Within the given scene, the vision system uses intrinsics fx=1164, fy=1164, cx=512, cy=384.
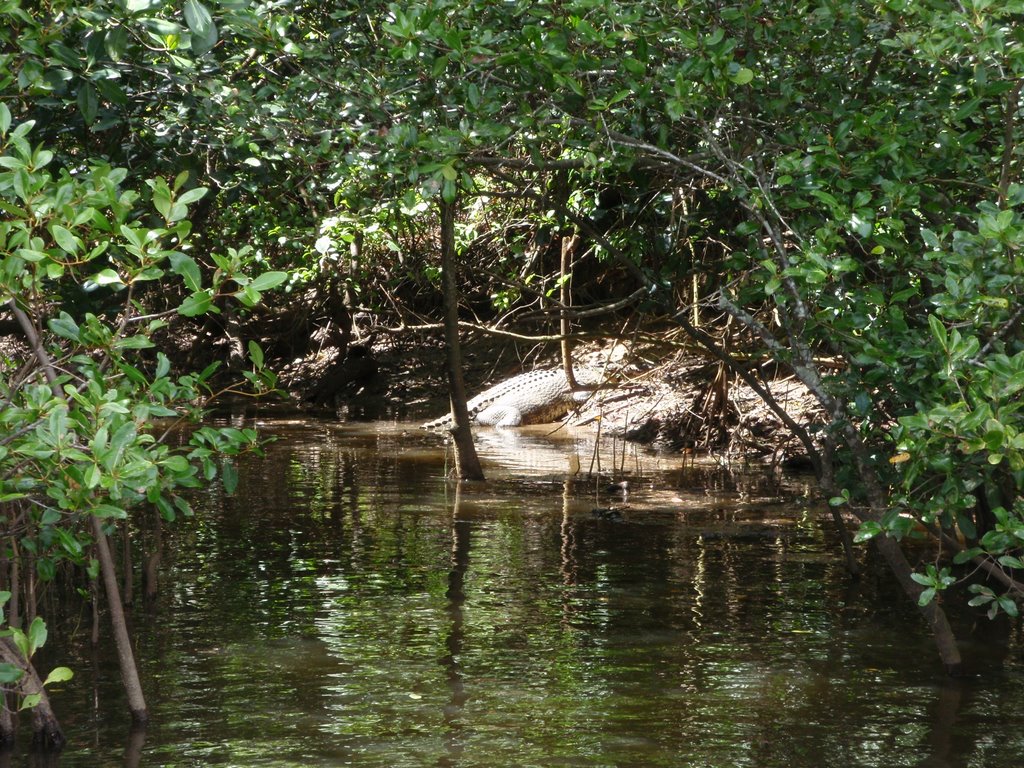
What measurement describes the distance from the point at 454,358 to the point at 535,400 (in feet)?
20.0

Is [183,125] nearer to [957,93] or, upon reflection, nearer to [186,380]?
[186,380]

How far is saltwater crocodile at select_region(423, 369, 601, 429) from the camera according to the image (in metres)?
17.2

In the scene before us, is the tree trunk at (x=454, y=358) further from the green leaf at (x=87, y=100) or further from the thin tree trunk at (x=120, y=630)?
the thin tree trunk at (x=120, y=630)

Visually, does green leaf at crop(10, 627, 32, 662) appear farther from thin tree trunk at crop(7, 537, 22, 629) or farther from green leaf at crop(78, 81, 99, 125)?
green leaf at crop(78, 81, 99, 125)

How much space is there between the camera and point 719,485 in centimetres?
1162

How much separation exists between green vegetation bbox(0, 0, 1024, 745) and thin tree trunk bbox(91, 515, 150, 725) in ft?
0.08

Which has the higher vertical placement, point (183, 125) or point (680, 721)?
point (183, 125)

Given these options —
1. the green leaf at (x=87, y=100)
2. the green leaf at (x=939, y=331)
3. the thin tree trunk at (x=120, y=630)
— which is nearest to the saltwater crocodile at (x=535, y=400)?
the thin tree trunk at (x=120, y=630)

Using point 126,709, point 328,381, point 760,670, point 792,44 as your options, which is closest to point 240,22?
point 792,44

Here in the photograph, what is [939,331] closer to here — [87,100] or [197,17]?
[197,17]

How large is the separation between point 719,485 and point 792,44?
6.74 m

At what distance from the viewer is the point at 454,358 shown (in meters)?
11.1

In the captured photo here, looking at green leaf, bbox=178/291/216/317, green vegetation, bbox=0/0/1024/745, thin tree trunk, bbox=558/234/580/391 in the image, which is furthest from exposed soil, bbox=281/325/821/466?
green leaf, bbox=178/291/216/317

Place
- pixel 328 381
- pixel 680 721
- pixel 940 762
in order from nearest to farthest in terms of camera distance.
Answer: pixel 940 762 < pixel 680 721 < pixel 328 381
